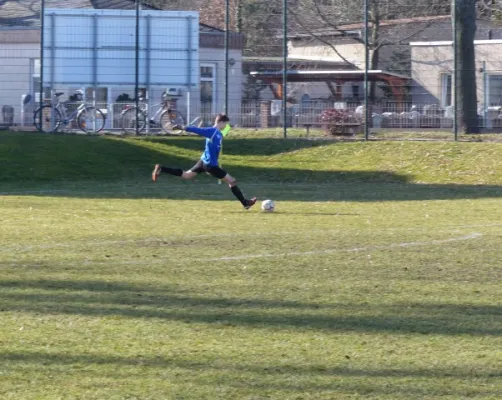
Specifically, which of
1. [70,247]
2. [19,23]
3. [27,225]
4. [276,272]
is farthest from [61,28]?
[276,272]

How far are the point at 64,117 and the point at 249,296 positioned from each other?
68.0ft

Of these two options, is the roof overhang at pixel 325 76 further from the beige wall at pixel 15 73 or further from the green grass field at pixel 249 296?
the green grass field at pixel 249 296

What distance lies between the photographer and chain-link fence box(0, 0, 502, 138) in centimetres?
2833

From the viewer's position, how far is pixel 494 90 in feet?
98.9

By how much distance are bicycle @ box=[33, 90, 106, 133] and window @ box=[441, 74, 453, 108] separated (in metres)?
9.16

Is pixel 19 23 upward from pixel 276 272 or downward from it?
upward

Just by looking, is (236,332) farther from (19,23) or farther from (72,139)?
(19,23)

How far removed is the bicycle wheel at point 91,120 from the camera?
2844 centimetres

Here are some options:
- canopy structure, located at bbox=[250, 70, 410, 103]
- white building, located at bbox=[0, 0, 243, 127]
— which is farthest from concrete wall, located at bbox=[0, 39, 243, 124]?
canopy structure, located at bbox=[250, 70, 410, 103]

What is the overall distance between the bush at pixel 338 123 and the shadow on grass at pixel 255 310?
65.4 feet

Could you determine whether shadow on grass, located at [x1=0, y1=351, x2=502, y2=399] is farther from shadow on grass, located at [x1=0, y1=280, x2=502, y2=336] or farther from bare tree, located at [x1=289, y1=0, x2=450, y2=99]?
bare tree, located at [x1=289, y1=0, x2=450, y2=99]

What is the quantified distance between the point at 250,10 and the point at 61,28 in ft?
24.8

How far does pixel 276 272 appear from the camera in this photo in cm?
980

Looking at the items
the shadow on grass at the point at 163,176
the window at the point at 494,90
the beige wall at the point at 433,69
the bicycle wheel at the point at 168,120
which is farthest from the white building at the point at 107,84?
the window at the point at 494,90
